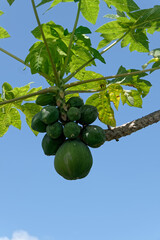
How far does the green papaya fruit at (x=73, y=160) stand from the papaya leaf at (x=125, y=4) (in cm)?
136

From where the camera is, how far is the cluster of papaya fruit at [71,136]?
2477 millimetres

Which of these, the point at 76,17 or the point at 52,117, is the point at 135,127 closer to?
the point at 52,117

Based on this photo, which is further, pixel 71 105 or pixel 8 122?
pixel 8 122

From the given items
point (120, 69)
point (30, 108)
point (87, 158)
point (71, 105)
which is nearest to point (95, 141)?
point (87, 158)

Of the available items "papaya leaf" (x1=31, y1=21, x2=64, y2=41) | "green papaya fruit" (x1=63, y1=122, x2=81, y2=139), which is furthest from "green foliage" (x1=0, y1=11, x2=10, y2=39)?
"green papaya fruit" (x1=63, y1=122, x2=81, y2=139)

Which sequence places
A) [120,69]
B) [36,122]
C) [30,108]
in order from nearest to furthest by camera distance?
[36,122]
[120,69]
[30,108]

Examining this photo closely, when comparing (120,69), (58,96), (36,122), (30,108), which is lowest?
(36,122)

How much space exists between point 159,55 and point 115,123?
2.57ft

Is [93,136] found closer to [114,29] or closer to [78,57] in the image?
[78,57]

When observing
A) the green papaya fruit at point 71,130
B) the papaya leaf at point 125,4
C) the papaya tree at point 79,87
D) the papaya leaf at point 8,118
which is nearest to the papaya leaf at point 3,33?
the papaya tree at point 79,87

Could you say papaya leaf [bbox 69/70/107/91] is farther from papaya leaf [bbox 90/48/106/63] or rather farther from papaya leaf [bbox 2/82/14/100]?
papaya leaf [bbox 2/82/14/100]

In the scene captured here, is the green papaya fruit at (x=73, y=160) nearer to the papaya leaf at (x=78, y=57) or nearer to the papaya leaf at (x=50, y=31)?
the papaya leaf at (x=78, y=57)

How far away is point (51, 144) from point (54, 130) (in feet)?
0.54

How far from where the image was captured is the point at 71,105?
106 inches
